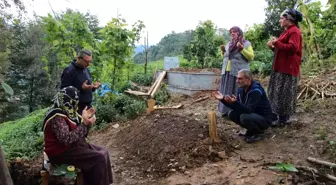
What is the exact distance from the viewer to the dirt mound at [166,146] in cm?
415

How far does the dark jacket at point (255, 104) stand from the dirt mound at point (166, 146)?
602 millimetres

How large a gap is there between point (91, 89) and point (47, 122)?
2.24 metres

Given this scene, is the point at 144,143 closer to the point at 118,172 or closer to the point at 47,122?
the point at 118,172

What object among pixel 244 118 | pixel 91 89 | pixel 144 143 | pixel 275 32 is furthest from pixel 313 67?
pixel 275 32

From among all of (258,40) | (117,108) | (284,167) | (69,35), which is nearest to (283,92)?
(284,167)

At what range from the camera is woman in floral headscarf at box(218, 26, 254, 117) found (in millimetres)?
5148

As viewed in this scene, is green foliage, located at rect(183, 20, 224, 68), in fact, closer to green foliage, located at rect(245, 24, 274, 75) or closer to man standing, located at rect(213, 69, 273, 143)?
green foliage, located at rect(245, 24, 274, 75)

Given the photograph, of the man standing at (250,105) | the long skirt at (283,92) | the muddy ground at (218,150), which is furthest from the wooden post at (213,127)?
the long skirt at (283,92)

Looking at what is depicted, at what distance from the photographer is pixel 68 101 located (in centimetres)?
300

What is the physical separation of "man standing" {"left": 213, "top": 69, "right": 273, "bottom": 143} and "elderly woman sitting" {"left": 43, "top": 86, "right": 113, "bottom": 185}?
1.81 metres

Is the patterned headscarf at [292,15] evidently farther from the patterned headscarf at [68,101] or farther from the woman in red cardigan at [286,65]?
the patterned headscarf at [68,101]

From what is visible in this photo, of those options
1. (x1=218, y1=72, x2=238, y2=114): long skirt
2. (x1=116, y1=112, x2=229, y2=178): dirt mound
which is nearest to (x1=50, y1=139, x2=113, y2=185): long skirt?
(x1=116, y1=112, x2=229, y2=178): dirt mound

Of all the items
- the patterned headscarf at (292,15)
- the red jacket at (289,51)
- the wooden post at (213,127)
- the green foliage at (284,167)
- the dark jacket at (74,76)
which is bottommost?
the green foliage at (284,167)

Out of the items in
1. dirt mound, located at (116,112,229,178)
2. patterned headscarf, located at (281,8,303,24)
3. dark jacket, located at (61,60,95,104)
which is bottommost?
dirt mound, located at (116,112,229,178)
